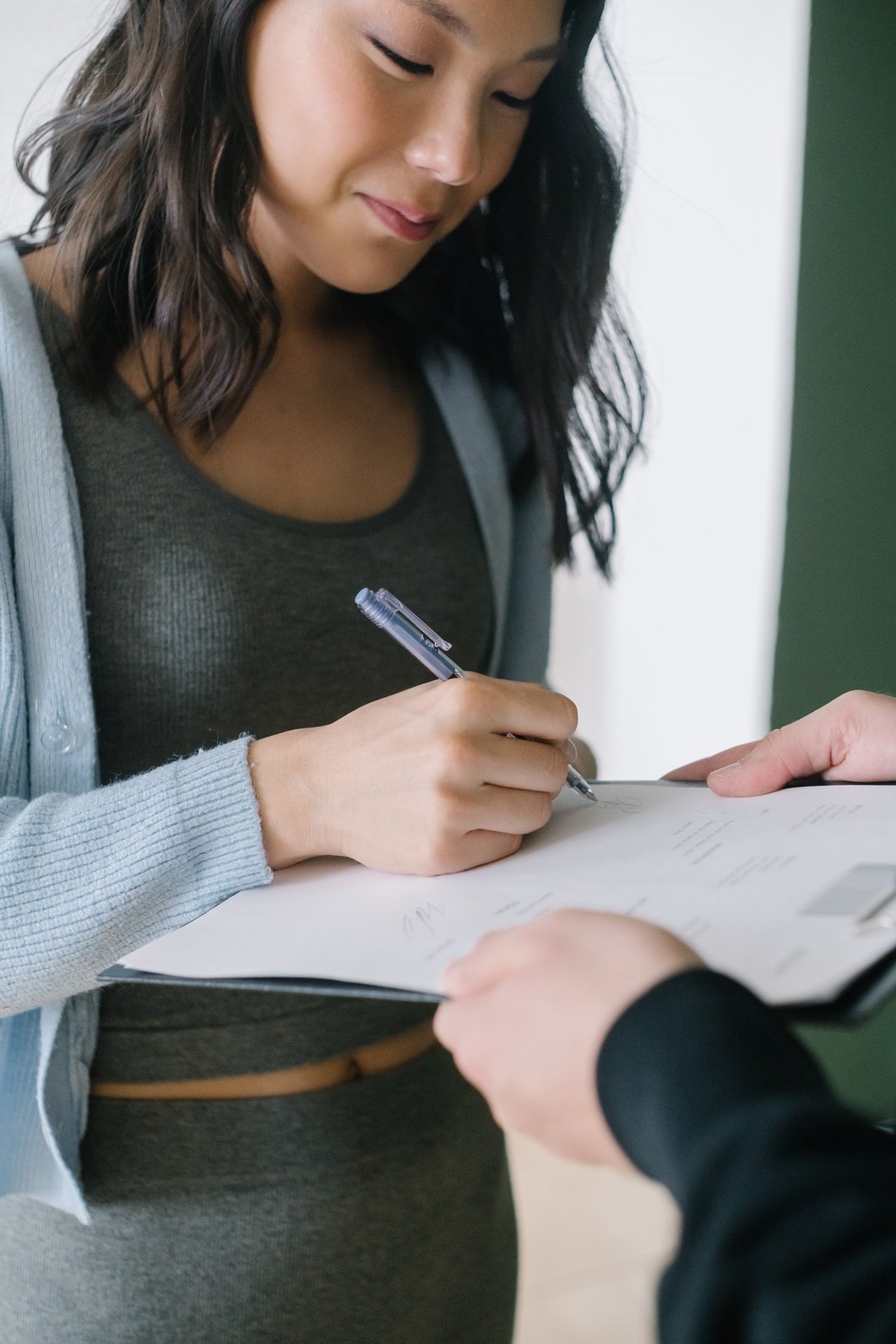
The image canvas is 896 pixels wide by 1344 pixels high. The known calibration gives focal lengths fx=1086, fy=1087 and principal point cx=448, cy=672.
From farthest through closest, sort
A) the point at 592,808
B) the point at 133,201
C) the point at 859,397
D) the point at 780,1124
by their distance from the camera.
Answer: the point at 859,397 < the point at 133,201 < the point at 592,808 < the point at 780,1124

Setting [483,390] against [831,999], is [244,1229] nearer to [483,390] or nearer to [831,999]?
[831,999]

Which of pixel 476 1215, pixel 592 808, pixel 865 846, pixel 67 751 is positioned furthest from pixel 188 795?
pixel 476 1215

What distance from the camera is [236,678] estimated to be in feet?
2.47

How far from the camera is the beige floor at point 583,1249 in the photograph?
156cm

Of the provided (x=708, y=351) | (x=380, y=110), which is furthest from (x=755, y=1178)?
(x=708, y=351)

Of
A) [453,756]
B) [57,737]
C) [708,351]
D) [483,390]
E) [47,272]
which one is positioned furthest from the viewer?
[708,351]

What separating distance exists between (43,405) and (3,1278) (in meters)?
0.57

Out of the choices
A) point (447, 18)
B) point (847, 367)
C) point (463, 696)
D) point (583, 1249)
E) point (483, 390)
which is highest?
point (447, 18)

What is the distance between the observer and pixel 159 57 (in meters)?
0.76

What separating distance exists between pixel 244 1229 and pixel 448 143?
744 mm

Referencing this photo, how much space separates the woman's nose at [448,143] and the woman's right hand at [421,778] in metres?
0.40

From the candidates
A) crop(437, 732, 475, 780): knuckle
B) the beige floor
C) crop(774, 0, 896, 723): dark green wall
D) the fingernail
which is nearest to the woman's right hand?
crop(437, 732, 475, 780): knuckle

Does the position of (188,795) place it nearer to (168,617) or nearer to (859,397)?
(168,617)

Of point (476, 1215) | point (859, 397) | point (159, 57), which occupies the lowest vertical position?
point (476, 1215)
